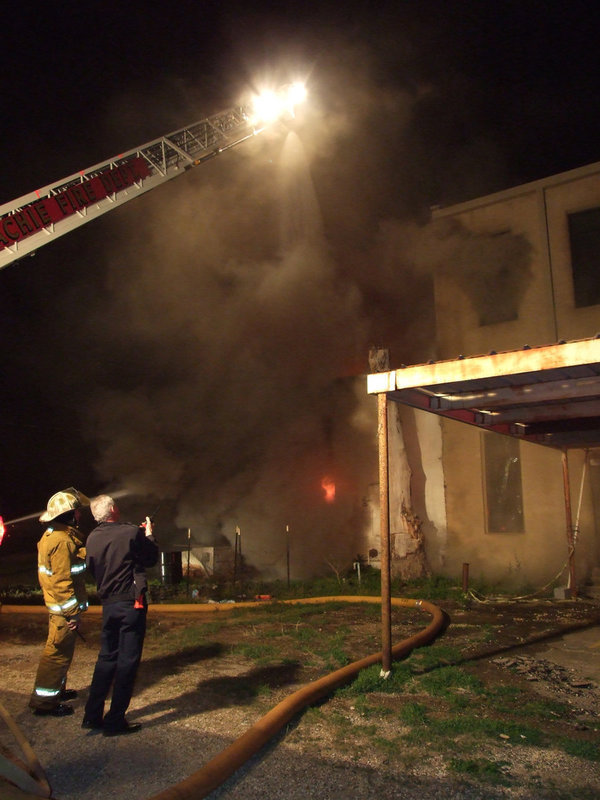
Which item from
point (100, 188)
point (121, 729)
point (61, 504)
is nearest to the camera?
point (121, 729)

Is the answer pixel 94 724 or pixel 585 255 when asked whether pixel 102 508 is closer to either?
pixel 94 724

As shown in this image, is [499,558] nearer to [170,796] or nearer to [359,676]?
[359,676]

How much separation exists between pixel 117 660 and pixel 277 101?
12.8 m

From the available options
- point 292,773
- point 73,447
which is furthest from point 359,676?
point 73,447

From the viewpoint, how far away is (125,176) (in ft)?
28.7

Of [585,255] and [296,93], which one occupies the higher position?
[296,93]

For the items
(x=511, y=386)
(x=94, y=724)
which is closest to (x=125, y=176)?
(x=511, y=386)

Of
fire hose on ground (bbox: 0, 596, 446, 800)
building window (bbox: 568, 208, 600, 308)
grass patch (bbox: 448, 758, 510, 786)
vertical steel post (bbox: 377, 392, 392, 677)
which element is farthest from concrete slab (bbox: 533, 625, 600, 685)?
building window (bbox: 568, 208, 600, 308)

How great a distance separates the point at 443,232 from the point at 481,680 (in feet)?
31.1

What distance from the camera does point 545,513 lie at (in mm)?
10453

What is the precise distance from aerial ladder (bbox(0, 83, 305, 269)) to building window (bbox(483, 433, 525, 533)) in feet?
25.0

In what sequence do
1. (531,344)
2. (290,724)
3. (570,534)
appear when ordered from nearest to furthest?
(290,724)
(570,534)
(531,344)

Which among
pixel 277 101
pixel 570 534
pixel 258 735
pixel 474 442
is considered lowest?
pixel 258 735

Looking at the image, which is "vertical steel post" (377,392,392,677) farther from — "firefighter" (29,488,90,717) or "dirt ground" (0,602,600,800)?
"firefighter" (29,488,90,717)
